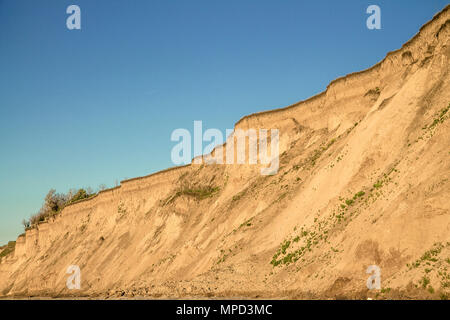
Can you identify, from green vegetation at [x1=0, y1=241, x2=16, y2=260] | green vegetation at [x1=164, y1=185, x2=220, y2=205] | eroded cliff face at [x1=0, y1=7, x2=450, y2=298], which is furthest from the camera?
green vegetation at [x1=0, y1=241, x2=16, y2=260]

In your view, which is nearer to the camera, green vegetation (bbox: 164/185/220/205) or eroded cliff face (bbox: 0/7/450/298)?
eroded cliff face (bbox: 0/7/450/298)

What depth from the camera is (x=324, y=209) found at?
102ft

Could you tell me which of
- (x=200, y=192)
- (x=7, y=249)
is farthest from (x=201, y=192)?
(x=7, y=249)

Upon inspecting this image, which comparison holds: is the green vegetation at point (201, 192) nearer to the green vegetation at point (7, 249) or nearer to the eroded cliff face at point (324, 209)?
the eroded cliff face at point (324, 209)

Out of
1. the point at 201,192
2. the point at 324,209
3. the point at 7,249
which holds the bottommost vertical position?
the point at 324,209

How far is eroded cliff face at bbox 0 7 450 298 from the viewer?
75.5 ft

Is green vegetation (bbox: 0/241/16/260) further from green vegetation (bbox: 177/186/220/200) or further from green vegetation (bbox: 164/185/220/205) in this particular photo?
green vegetation (bbox: 177/186/220/200)

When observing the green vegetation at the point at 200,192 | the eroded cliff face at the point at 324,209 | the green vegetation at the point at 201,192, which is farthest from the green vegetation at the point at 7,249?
the green vegetation at the point at 201,192

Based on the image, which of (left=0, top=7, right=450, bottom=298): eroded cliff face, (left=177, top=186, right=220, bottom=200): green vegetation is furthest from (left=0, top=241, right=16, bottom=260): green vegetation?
(left=177, top=186, right=220, bottom=200): green vegetation

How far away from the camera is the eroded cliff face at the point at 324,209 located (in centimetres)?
2302

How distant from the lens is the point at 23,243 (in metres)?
92.2

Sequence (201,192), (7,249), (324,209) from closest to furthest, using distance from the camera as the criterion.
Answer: (324,209), (201,192), (7,249)

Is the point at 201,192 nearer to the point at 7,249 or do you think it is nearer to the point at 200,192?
the point at 200,192
